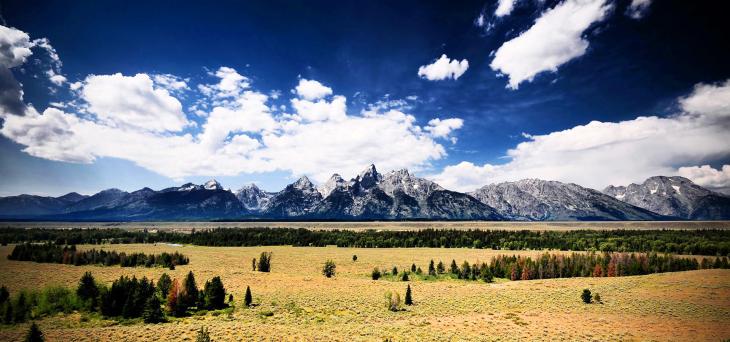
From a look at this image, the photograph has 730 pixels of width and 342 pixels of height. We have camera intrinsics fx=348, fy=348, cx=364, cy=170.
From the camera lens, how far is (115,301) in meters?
38.8

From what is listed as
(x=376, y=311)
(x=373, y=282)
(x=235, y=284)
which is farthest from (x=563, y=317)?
(x=235, y=284)

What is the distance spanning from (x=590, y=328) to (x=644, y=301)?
18.0 meters

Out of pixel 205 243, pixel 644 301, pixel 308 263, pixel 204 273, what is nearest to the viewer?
pixel 644 301

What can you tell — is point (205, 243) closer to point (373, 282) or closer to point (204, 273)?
point (204, 273)

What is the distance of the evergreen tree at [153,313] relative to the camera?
36188mm

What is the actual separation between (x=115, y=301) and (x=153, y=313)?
6257mm

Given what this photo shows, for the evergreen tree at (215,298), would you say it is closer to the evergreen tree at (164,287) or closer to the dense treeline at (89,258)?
the evergreen tree at (164,287)

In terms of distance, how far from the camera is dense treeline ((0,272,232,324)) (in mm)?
36312

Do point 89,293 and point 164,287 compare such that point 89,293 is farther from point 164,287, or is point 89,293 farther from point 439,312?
point 439,312

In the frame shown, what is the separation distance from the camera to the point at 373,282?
2384 inches

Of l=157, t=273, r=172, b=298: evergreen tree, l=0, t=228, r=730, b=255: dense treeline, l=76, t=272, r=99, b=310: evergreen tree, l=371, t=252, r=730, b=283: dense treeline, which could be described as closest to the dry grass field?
l=76, t=272, r=99, b=310: evergreen tree

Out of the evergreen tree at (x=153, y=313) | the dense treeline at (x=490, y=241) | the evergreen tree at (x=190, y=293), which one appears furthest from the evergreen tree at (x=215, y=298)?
the dense treeline at (x=490, y=241)

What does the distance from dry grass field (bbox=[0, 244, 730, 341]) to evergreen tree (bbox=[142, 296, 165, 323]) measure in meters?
1.42

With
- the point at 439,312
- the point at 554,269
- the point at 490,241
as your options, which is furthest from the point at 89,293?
the point at 490,241
